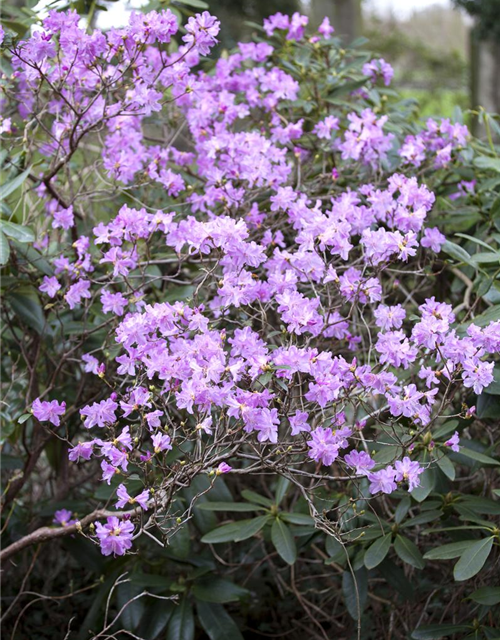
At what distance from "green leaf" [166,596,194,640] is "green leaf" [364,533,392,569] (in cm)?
Result: 59

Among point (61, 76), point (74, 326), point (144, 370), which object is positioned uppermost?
point (61, 76)

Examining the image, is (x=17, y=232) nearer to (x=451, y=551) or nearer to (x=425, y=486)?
(x=425, y=486)

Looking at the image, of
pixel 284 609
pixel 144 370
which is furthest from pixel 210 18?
pixel 284 609

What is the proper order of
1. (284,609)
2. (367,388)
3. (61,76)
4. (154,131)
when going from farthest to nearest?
(154,131) < (284,609) < (61,76) < (367,388)

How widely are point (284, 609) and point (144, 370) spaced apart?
4.35 feet

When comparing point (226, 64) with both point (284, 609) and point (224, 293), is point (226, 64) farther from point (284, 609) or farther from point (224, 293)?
point (284, 609)

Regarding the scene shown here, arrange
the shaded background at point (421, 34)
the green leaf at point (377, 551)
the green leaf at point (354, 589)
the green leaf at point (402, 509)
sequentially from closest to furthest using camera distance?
the green leaf at point (377, 551) < the green leaf at point (402, 509) < the green leaf at point (354, 589) < the shaded background at point (421, 34)

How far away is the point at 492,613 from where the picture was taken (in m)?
2.18

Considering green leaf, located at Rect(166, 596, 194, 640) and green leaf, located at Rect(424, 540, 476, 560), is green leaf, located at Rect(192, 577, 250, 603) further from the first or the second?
green leaf, located at Rect(424, 540, 476, 560)

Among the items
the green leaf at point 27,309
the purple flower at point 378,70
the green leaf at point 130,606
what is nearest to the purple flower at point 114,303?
the green leaf at point 27,309

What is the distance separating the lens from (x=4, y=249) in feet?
6.89

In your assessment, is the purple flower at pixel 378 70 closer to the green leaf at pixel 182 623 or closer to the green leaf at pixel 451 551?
the green leaf at pixel 451 551

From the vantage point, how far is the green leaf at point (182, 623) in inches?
91.6

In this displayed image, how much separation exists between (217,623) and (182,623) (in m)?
0.10
